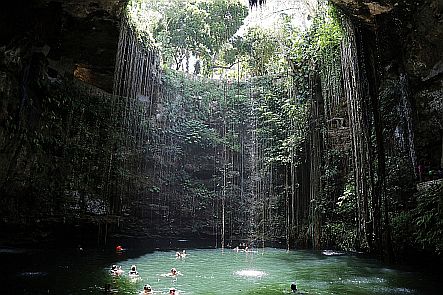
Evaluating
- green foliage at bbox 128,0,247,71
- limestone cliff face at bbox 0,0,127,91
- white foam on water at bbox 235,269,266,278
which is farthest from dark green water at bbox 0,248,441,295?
green foliage at bbox 128,0,247,71

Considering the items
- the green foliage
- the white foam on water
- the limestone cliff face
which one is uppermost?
the green foliage

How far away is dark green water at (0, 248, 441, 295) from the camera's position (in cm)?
670

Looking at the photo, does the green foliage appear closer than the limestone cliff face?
No

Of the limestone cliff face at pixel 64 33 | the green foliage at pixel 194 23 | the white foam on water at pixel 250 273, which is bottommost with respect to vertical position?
the white foam on water at pixel 250 273

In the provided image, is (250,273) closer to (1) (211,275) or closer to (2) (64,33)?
(1) (211,275)

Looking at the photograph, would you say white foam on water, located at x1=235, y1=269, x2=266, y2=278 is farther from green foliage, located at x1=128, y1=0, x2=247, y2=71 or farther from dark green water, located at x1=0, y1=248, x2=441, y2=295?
green foliage, located at x1=128, y1=0, x2=247, y2=71

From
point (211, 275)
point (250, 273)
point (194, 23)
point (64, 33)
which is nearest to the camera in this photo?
point (211, 275)

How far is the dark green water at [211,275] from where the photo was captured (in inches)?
264

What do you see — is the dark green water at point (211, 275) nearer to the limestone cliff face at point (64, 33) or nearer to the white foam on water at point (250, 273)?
the white foam on water at point (250, 273)

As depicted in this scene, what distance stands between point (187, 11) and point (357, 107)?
10.6 metres

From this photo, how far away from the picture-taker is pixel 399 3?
909 cm

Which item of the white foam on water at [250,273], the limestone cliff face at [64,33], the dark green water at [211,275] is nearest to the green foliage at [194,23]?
the limestone cliff face at [64,33]

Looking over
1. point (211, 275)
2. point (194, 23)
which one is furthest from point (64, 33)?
point (194, 23)

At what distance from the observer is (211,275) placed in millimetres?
8312
